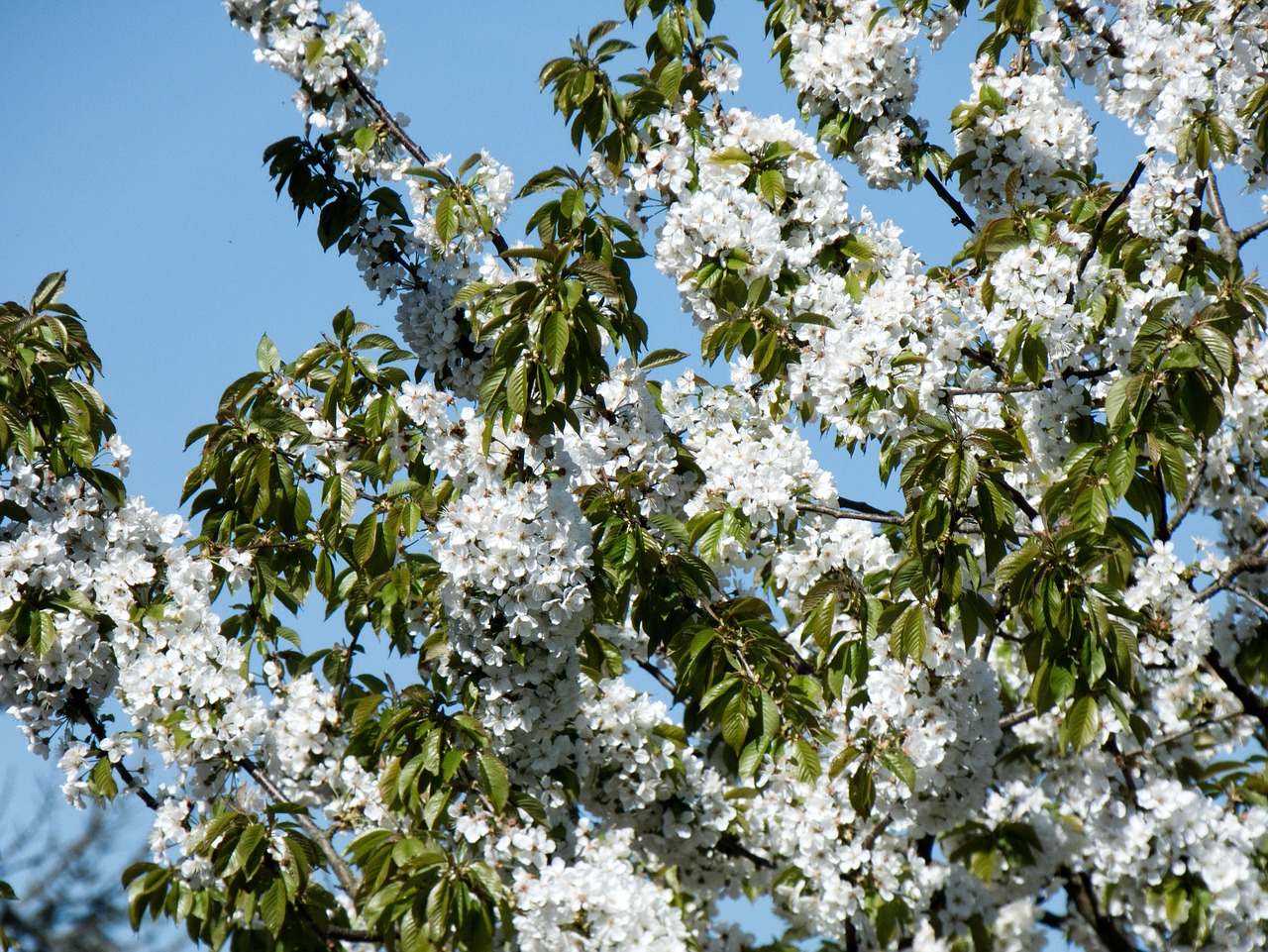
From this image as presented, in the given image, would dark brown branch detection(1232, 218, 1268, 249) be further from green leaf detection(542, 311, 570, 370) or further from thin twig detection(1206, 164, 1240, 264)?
green leaf detection(542, 311, 570, 370)

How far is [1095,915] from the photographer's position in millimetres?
5176

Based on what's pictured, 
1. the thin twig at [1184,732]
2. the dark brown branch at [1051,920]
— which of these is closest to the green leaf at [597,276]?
the thin twig at [1184,732]

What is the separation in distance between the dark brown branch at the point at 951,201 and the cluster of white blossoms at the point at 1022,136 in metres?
0.10

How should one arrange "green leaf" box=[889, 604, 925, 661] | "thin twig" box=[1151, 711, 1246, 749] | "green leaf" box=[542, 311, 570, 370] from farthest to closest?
"thin twig" box=[1151, 711, 1246, 749] → "green leaf" box=[889, 604, 925, 661] → "green leaf" box=[542, 311, 570, 370]

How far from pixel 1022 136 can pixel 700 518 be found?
80.8 inches

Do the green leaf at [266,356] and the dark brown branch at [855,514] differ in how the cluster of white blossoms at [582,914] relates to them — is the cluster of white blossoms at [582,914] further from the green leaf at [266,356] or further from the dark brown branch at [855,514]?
the green leaf at [266,356]

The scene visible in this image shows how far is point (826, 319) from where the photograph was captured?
3721 millimetres

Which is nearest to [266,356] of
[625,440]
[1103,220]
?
[625,440]

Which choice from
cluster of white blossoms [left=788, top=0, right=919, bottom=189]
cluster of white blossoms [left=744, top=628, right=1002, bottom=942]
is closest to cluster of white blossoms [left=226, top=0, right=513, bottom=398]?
cluster of white blossoms [left=788, top=0, right=919, bottom=189]

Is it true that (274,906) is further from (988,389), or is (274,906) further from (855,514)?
(988,389)

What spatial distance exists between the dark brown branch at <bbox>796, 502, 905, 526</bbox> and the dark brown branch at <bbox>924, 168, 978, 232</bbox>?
4.25 ft

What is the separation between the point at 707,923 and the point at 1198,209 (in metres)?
3.83

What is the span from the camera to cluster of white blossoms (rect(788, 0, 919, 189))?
434 cm

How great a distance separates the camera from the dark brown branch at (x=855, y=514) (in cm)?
391
